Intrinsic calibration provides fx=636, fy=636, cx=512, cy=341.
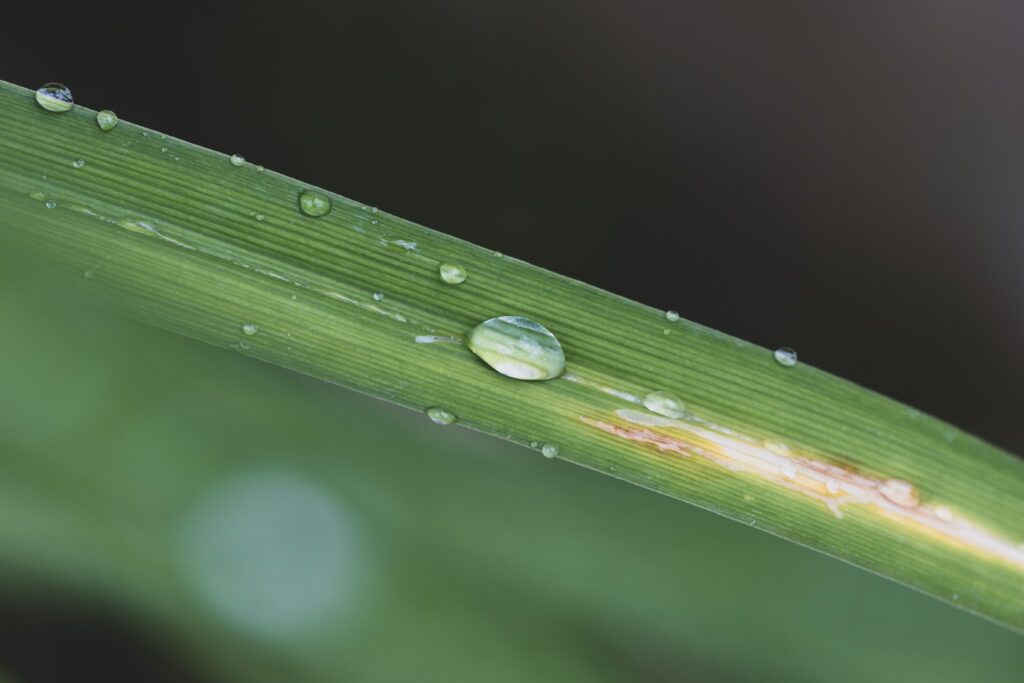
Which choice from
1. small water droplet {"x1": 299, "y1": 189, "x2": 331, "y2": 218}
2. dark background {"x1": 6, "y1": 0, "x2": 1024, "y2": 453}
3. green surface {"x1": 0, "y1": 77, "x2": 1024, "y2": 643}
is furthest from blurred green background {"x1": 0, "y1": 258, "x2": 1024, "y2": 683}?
dark background {"x1": 6, "y1": 0, "x2": 1024, "y2": 453}

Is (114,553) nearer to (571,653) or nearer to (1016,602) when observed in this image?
(571,653)

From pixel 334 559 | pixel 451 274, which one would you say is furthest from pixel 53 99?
pixel 334 559

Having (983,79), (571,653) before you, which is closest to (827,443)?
(571,653)

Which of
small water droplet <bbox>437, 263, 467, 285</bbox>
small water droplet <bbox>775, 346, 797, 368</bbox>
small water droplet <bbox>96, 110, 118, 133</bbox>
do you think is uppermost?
small water droplet <bbox>775, 346, 797, 368</bbox>

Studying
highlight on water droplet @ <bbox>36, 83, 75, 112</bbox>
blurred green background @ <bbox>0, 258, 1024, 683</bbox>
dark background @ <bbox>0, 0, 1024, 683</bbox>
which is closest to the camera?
highlight on water droplet @ <bbox>36, 83, 75, 112</bbox>

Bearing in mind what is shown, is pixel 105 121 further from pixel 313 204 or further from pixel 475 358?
pixel 475 358

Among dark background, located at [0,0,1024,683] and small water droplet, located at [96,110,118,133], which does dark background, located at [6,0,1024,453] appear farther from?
small water droplet, located at [96,110,118,133]

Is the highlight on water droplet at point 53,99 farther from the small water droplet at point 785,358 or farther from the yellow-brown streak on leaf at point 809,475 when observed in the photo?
the small water droplet at point 785,358
